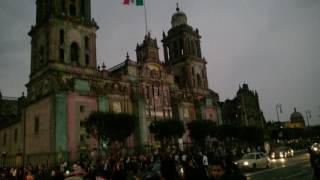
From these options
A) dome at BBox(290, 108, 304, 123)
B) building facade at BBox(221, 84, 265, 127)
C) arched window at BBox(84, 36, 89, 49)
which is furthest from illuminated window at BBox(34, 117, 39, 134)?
dome at BBox(290, 108, 304, 123)

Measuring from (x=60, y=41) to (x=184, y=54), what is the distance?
2861 centimetres

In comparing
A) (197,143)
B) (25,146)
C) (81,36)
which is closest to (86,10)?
(81,36)

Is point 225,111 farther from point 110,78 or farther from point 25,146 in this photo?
point 25,146

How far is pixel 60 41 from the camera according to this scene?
45.1m

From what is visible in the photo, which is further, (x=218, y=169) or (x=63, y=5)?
(x=63, y=5)

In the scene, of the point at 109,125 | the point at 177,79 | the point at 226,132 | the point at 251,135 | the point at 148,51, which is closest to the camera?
the point at 109,125

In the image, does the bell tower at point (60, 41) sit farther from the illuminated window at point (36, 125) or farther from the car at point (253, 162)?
the car at point (253, 162)

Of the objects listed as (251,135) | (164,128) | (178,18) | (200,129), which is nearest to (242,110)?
(251,135)

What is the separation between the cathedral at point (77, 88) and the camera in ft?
A: 133

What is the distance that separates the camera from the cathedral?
40.5 metres

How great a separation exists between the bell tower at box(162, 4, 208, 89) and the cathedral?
15.4 feet

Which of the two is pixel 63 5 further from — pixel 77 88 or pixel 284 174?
pixel 284 174

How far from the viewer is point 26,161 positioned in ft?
144

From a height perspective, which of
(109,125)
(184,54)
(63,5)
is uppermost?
(63,5)
